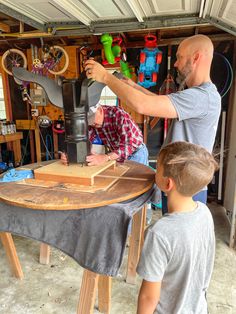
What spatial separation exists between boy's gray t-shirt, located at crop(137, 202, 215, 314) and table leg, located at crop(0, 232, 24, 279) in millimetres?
1328

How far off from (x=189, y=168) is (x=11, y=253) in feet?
5.52

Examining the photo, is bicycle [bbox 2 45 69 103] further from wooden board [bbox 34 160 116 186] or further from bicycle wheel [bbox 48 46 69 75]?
wooden board [bbox 34 160 116 186]

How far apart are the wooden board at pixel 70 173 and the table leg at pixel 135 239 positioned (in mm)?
634

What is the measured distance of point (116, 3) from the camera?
1866 millimetres

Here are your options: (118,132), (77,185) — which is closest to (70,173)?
(77,185)

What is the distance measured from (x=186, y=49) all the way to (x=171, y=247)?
1031 mm

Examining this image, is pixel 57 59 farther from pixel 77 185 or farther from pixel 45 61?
pixel 77 185

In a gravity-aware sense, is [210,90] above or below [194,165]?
above

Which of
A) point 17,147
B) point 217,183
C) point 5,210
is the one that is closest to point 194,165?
point 5,210

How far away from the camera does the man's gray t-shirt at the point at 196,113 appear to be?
4.06 ft

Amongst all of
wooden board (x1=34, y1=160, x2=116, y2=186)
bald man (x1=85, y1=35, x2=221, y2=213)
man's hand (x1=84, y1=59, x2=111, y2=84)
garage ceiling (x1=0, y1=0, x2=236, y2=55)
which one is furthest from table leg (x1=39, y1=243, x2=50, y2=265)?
garage ceiling (x1=0, y1=0, x2=236, y2=55)

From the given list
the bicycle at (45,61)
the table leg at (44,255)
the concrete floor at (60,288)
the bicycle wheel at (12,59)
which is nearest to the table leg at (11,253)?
the concrete floor at (60,288)

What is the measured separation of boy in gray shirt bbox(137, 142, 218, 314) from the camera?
854mm

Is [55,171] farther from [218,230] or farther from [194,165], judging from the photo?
[218,230]
